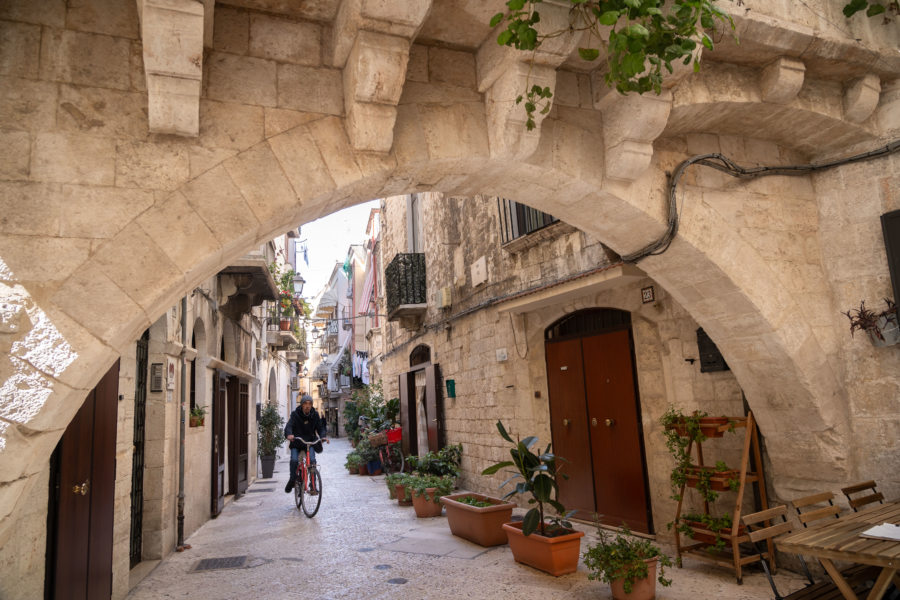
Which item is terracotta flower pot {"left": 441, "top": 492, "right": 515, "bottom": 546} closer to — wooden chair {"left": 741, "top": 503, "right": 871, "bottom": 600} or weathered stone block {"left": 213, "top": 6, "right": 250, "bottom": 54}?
wooden chair {"left": 741, "top": 503, "right": 871, "bottom": 600}

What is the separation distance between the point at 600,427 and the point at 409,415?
5.67 m

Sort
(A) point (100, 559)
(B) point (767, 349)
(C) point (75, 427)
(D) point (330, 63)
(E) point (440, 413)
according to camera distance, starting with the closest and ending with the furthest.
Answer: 1. (D) point (330, 63)
2. (C) point (75, 427)
3. (A) point (100, 559)
4. (B) point (767, 349)
5. (E) point (440, 413)

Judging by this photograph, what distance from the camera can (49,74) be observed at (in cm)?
244

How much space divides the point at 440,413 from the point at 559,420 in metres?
3.15

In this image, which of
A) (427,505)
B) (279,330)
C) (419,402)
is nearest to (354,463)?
(419,402)

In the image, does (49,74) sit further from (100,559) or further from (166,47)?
(100,559)

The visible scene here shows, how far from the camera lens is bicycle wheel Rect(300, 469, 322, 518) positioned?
7184 millimetres

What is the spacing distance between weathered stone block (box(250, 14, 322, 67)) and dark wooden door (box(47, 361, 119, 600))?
2.29 meters

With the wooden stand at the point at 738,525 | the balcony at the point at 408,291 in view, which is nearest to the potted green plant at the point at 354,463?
the balcony at the point at 408,291

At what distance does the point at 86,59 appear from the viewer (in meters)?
2.51

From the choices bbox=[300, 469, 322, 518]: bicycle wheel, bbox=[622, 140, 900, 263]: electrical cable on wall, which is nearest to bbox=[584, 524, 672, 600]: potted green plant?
bbox=[622, 140, 900, 263]: electrical cable on wall

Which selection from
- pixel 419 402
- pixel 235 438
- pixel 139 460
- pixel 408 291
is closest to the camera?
pixel 139 460

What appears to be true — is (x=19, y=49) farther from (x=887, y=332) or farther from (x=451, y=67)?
(x=887, y=332)

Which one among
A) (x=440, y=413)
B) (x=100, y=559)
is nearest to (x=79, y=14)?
(x=100, y=559)
